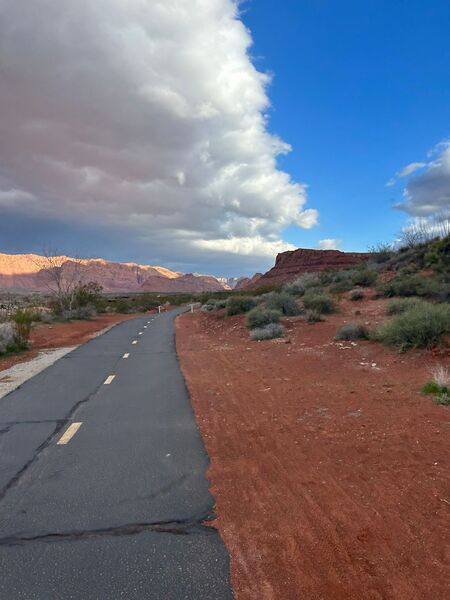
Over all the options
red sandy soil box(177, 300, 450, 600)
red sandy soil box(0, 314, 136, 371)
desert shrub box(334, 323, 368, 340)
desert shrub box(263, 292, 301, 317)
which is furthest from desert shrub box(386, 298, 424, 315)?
red sandy soil box(0, 314, 136, 371)

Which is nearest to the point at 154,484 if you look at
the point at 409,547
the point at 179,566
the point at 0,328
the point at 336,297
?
the point at 179,566

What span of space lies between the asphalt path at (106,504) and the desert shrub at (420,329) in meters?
6.88

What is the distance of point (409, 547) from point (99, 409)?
5.90 m

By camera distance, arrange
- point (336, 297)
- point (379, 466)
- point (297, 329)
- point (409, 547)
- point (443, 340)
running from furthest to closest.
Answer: point (336, 297)
point (297, 329)
point (443, 340)
point (379, 466)
point (409, 547)

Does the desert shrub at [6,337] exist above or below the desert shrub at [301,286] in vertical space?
below

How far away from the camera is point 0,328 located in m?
19.0

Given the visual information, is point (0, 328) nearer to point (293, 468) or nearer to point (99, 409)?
point (99, 409)

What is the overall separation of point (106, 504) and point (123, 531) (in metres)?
0.57

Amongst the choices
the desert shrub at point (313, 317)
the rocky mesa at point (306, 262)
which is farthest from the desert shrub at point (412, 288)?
the rocky mesa at point (306, 262)

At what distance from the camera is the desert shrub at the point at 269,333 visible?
17.7 m

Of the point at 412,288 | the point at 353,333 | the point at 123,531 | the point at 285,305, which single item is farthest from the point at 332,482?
the point at 412,288

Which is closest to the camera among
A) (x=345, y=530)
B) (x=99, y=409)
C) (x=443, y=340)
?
(x=345, y=530)

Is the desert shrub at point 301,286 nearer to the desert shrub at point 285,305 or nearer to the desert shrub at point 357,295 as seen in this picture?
the desert shrub at point 357,295

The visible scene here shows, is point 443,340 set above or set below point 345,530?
above
